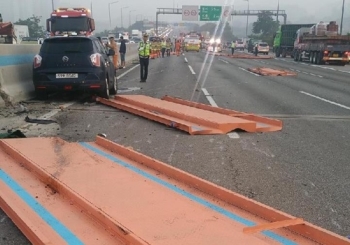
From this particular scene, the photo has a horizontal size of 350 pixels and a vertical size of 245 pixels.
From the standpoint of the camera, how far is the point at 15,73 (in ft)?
35.1

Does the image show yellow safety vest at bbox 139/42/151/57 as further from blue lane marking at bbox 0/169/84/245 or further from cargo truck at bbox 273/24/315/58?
cargo truck at bbox 273/24/315/58

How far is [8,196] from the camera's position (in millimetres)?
4020

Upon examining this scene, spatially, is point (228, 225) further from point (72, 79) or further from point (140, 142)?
point (72, 79)

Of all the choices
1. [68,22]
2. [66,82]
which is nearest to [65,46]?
[66,82]

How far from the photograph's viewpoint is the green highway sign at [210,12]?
71.1m

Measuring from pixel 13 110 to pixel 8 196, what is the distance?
5748 mm

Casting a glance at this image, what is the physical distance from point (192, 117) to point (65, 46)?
13.9 ft

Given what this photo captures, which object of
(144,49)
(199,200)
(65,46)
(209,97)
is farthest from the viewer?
(144,49)

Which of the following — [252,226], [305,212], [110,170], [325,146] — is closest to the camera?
[252,226]

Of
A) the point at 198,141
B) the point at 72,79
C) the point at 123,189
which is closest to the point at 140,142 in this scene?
the point at 198,141

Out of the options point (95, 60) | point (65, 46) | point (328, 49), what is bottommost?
point (328, 49)

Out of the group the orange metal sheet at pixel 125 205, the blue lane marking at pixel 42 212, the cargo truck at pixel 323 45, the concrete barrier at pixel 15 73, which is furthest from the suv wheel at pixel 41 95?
the cargo truck at pixel 323 45

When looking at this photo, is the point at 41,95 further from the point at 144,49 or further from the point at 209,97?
the point at 144,49

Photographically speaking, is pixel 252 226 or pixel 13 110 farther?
pixel 13 110
